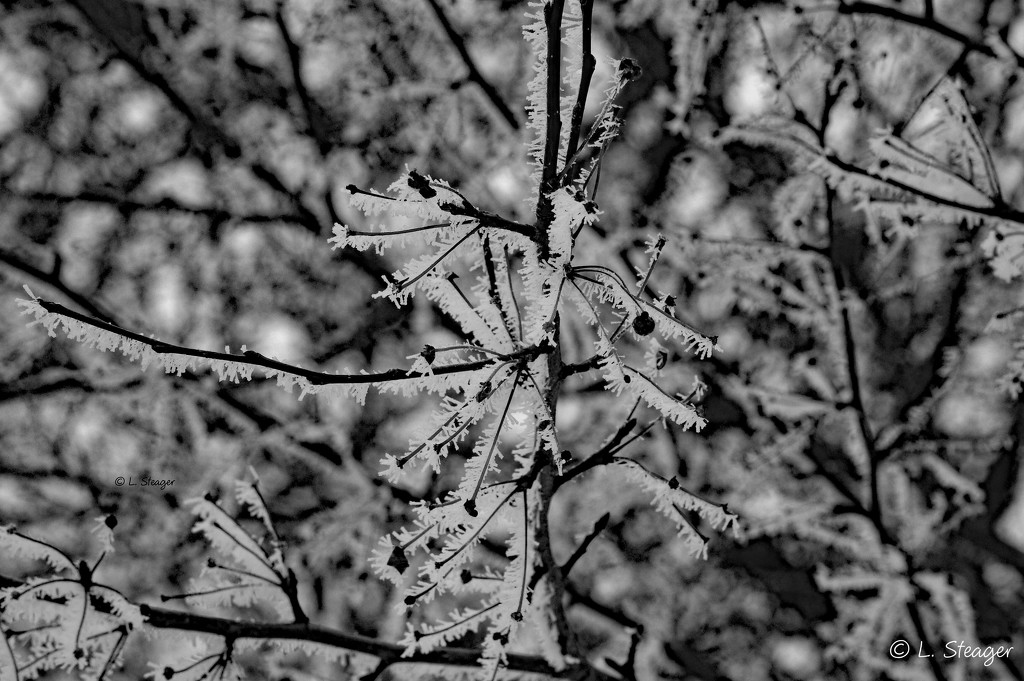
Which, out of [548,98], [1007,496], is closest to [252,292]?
[548,98]

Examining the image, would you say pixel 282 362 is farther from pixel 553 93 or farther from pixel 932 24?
pixel 932 24

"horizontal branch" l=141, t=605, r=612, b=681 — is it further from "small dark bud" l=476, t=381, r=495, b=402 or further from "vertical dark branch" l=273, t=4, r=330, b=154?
"vertical dark branch" l=273, t=4, r=330, b=154

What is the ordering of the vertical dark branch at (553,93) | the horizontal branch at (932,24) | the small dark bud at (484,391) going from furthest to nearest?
the horizontal branch at (932,24) < the small dark bud at (484,391) < the vertical dark branch at (553,93)

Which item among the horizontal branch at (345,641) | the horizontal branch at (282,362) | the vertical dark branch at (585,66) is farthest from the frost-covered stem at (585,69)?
the horizontal branch at (345,641)

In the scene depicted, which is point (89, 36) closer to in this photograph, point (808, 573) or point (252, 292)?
point (252, 292)

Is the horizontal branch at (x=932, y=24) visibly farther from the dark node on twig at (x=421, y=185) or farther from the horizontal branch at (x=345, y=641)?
the horizontal branch at (x=345, y=641)

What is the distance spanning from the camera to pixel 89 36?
5398mm

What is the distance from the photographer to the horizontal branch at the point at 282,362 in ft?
3.86

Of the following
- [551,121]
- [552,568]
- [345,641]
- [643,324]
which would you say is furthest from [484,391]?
[345,641]

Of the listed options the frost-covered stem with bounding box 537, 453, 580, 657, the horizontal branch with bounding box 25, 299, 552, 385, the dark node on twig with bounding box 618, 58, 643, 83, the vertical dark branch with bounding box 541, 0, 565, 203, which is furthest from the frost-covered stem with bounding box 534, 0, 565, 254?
the frost-covered stem with bounding box 537, 453, 580, 657

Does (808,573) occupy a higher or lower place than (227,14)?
lower

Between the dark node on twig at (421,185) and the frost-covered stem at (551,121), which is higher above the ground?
the frost-covered stem at (551,121)

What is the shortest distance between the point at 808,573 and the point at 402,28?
206 inches

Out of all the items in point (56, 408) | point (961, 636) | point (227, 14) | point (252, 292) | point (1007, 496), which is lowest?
point (961, 636)
